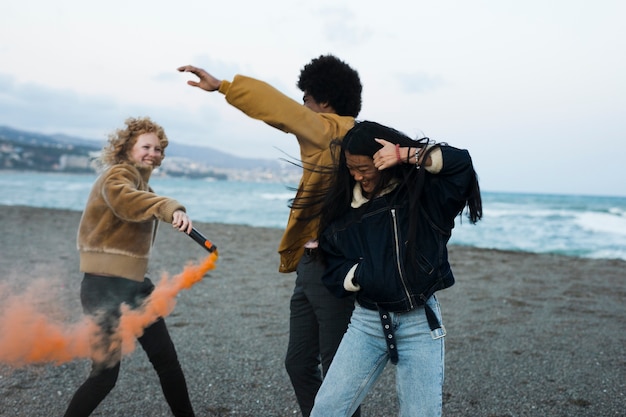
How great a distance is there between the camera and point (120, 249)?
11.3ft

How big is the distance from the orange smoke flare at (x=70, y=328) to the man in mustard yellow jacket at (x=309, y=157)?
71cm

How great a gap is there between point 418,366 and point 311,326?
33.8 inches

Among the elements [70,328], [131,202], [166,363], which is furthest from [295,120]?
[70,328]

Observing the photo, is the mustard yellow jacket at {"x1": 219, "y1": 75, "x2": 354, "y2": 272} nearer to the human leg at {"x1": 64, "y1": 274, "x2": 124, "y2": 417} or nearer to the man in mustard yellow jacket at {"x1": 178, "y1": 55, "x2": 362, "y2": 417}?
the man in mustard yellow jacket at {"x1": 178, "y1": 55, "x2": 362, "y2": 417}

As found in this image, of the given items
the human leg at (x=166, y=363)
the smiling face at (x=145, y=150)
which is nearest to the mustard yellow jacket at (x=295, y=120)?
the smiling face at (x=145, y=150)

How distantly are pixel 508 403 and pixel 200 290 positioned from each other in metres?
5.68

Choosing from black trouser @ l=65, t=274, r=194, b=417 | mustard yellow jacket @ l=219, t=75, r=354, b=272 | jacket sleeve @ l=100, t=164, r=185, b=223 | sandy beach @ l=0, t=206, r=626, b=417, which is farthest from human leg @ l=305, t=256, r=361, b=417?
sandy beach @ l=0, t=206, r=626, b=417

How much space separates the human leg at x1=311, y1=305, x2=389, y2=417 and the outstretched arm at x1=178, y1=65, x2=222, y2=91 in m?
1.26

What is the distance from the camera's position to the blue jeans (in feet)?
7.71

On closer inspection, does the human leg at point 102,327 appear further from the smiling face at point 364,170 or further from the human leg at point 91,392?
the smiling face at point 364,170

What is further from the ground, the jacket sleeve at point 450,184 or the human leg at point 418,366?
the jacket sleeve at point 450,184

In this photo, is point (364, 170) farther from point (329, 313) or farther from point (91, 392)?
point (91, 392)

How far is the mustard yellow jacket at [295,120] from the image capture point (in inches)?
99.4

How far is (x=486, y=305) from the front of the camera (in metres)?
8.60
